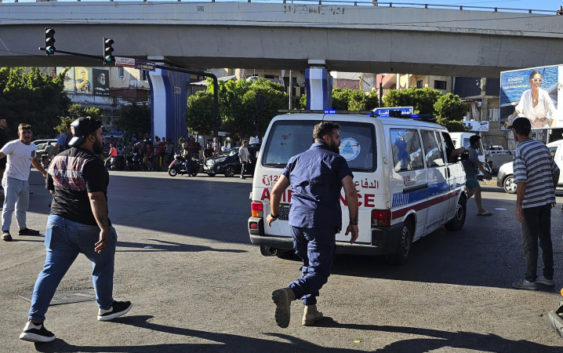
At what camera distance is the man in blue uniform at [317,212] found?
467 cm

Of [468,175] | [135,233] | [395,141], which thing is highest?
[395,141]

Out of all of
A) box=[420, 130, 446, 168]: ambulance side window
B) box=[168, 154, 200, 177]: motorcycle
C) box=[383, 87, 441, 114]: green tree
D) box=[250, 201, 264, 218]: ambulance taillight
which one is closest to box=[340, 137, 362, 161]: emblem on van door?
box=[250, 201, 264, 218]: ambulance taillight

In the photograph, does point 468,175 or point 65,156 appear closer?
point 65,156

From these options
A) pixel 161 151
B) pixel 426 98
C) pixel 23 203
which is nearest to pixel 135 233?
pixel 23 203

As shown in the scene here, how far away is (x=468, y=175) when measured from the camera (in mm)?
11609

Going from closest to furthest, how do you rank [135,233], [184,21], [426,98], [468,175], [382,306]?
[382,306] → [135,233] → [468,175] → [184,21] → [426,98]

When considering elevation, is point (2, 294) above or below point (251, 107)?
below

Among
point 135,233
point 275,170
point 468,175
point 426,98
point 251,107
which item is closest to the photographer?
point 275,170

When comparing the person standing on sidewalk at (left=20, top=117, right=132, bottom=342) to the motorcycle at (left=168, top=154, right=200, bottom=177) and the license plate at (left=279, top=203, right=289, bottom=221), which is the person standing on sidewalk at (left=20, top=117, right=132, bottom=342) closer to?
the license plate at (left=279, top=203, right=289, bottom=221)

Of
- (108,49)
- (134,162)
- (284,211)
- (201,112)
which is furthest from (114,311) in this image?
(201,112)

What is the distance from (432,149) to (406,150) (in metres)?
1.24

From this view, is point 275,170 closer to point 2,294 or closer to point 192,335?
point 192,335

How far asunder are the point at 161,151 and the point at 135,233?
20.8 meters

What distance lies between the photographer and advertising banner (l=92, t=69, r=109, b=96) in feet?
260
